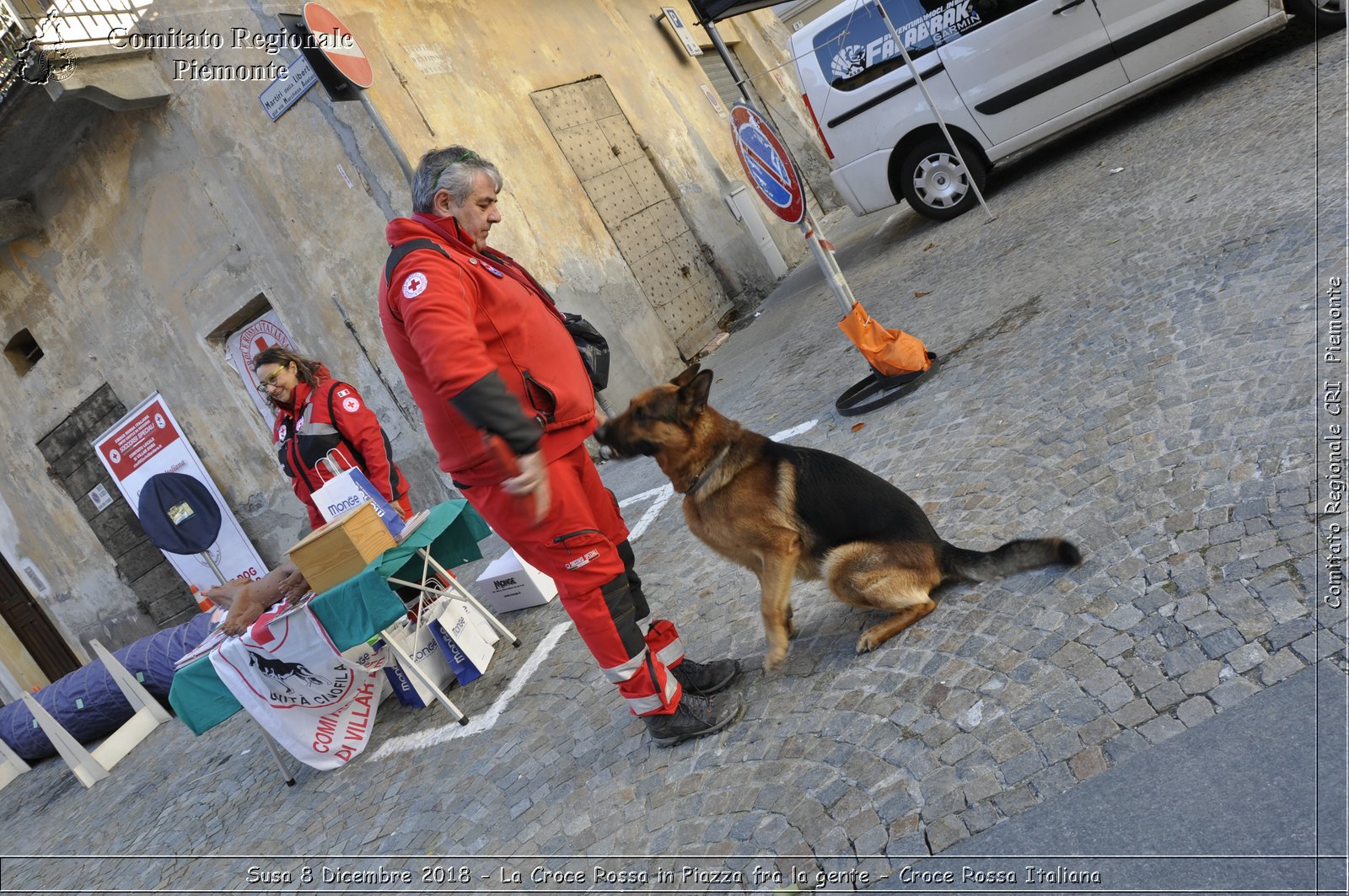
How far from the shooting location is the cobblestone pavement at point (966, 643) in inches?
102

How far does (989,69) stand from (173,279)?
883cm

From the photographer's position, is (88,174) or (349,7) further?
(88,174)

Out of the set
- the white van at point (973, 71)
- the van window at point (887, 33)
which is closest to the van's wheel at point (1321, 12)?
the white van at point (973, 71)

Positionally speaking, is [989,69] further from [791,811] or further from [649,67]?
[791,811]

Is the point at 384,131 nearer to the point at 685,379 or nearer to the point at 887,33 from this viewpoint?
the point at 887,33

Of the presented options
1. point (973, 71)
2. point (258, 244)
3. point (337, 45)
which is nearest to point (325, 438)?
point (337, 45)

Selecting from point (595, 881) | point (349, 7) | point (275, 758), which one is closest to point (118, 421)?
point (349, 7)

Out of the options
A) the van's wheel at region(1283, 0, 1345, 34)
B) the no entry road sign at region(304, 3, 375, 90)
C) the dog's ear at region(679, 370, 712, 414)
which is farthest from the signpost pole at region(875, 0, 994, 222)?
the dog's ear at region(679, 370, 712, 414)

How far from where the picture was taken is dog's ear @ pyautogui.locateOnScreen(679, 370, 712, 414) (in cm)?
328

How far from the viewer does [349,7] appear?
822cm

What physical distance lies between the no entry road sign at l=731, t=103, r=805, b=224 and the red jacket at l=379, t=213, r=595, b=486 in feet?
10.5

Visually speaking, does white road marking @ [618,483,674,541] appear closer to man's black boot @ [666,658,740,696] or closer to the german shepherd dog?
man's black boot @ [666,658,740,696]

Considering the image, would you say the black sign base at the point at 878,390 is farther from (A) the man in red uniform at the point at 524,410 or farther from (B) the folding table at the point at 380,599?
(A) the man in red uniform at the point at 524,410

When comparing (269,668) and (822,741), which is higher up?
(269,668)
